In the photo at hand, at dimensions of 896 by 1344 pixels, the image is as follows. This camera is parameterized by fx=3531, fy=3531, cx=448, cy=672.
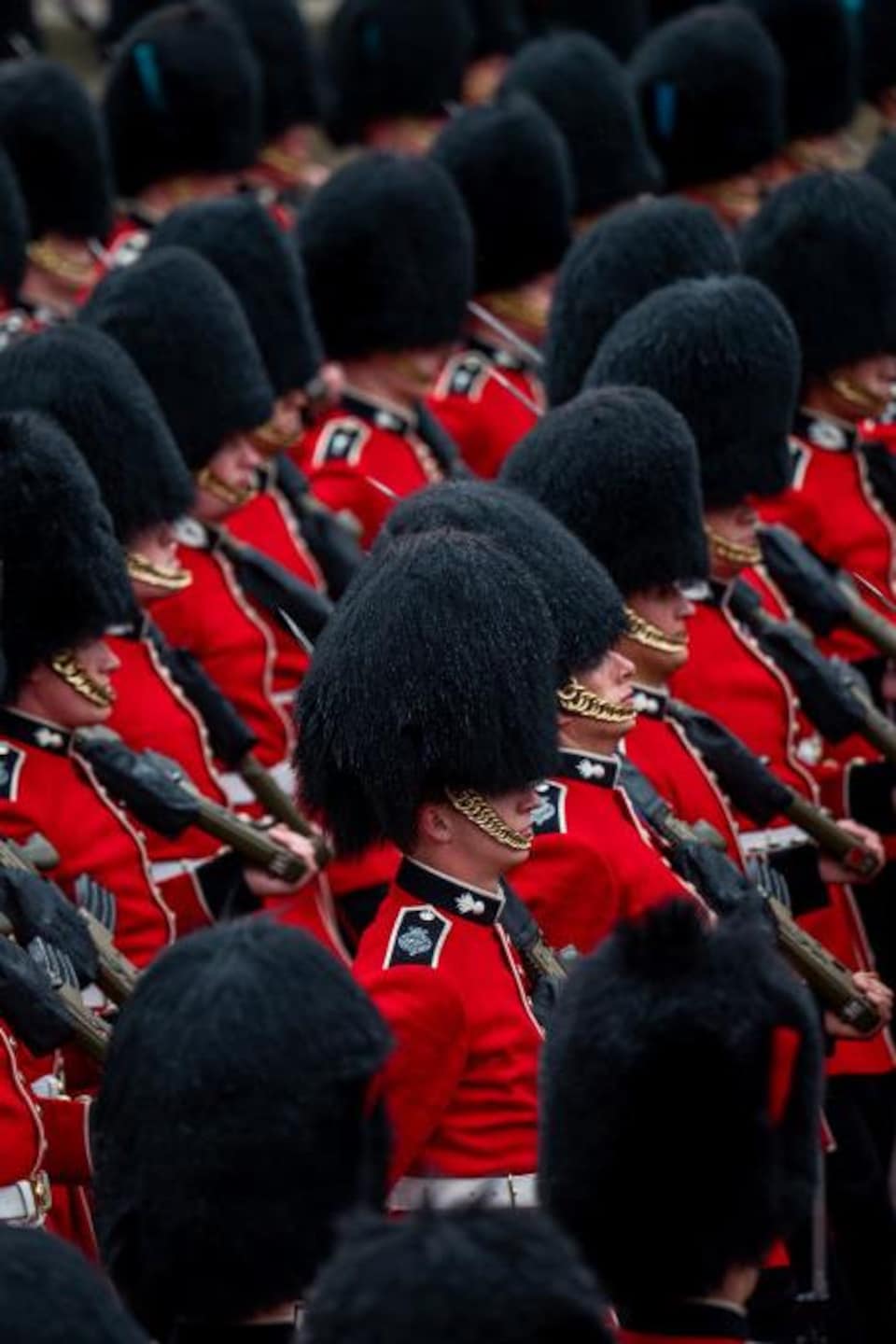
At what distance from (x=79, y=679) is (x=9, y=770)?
158 millimetres

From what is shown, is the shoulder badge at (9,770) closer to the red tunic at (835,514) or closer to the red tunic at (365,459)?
the red tunic at (365,459)

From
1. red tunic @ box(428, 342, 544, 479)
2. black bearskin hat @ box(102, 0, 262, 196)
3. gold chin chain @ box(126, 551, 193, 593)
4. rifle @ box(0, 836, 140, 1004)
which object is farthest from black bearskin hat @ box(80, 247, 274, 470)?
black bearskin hat @ box(102, 0, 262, 196)

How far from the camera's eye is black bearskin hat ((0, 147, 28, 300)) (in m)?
6.73

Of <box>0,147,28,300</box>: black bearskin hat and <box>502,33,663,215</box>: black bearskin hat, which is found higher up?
<box>0,147,28,300</box>: black bearskin hat

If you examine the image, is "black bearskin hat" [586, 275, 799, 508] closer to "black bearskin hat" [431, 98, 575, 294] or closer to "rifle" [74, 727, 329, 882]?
"rifle" [74, 727, 329, 882]

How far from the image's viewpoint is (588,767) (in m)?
4.24

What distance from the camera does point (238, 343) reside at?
5723 millimetres

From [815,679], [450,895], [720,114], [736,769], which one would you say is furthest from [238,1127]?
A: [720,114]

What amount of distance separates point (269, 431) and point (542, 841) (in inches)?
72.7

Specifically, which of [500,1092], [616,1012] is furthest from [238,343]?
[616,1012]

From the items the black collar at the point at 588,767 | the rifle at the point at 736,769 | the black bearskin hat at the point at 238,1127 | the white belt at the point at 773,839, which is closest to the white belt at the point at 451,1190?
the black bearskin hat at the point at 238,1127

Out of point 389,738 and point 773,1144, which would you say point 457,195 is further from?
point 773,1144

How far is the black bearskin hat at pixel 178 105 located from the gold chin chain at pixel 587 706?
158 inches

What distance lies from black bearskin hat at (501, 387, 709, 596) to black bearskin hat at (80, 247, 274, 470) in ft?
3.05
